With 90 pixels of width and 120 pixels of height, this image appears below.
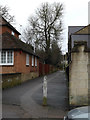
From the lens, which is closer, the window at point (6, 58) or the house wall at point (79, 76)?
the house wall at point (79, 76)

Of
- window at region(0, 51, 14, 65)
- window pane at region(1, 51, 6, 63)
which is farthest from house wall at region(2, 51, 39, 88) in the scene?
window pane at region(1, 51, 6, 63)

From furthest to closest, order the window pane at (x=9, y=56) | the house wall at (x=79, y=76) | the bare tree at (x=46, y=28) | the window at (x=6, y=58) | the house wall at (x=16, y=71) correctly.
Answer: the bare tree at (x=46, y=28), the window pane at (x=9, y=56), the window at (x=6, y=58), the house wall at (x=16, y=71), the house wall at (x=79, y=76)

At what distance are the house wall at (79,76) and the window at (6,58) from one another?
11935 mm

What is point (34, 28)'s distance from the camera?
1658 inches

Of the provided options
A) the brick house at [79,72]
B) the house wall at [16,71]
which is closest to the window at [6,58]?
the house wall at [16,71]

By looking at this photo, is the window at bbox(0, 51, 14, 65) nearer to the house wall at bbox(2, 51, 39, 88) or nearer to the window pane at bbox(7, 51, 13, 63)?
the window pane at bbox(7, 51, 13, 63)

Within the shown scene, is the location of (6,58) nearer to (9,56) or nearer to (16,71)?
(9,56)

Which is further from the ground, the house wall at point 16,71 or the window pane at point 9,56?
the window pane at point 9,56

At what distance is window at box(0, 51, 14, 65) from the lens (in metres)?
18.8

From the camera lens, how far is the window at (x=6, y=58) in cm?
1884

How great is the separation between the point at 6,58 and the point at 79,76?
12.3 m

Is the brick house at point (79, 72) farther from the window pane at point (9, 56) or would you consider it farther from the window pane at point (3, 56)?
the window pane at point (3, 56)

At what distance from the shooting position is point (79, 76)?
8008 millimetres

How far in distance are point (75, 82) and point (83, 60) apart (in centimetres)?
108
